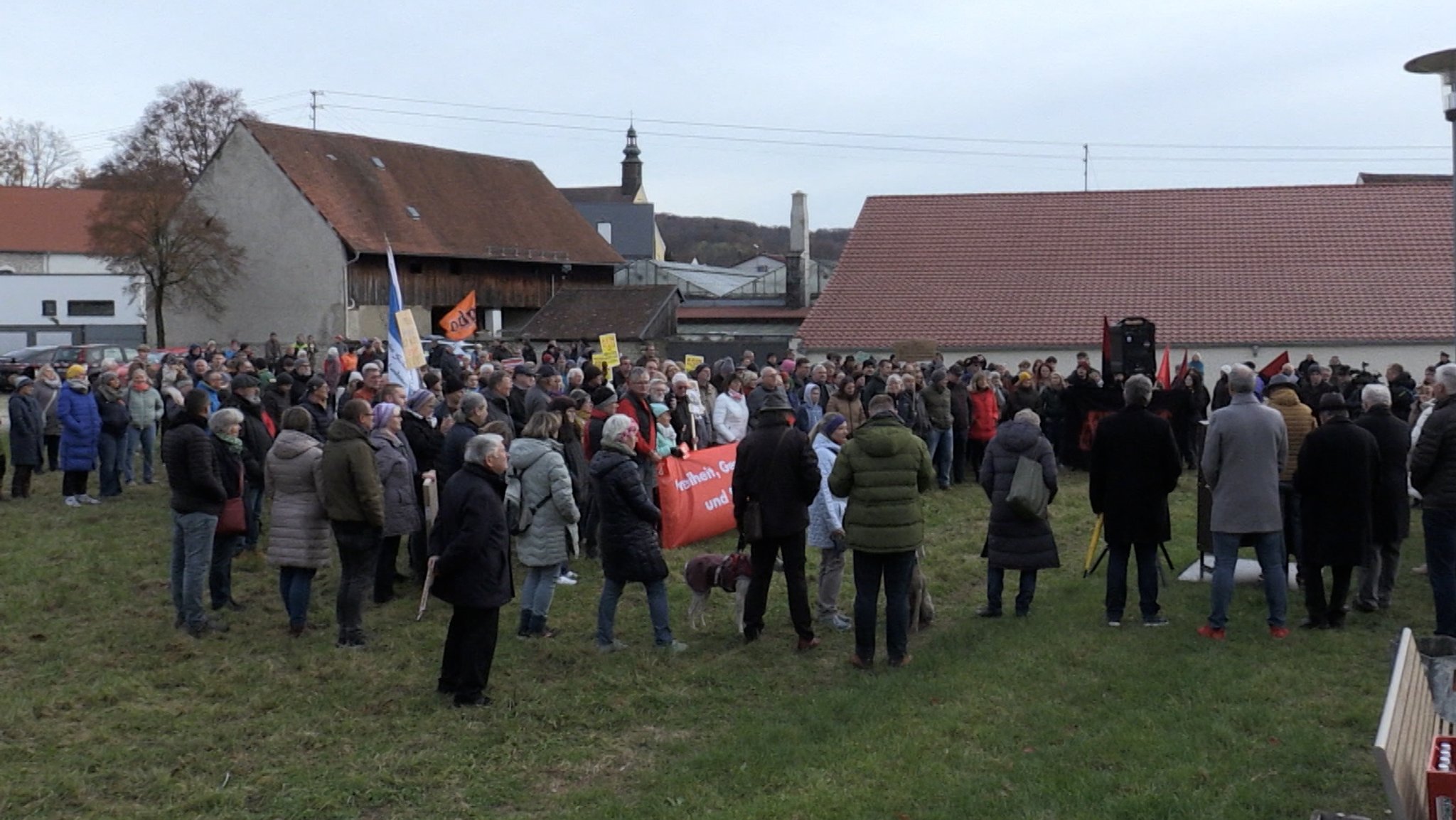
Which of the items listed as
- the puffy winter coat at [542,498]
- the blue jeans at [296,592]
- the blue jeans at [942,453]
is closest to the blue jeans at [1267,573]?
the puffy winter coat at [542,498]

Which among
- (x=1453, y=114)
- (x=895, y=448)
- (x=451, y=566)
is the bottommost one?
(x=451, y=566)

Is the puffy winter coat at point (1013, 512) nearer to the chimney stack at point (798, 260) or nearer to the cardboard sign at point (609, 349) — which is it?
the cardboard sign at point (609, 349)

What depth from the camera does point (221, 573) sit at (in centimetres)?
1112

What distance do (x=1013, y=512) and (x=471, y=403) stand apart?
4303 millimetres

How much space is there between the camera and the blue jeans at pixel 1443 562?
372 inches

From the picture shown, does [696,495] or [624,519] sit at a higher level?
[624,519]

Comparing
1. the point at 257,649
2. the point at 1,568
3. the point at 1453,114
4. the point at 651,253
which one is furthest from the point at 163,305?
the point at 651,253

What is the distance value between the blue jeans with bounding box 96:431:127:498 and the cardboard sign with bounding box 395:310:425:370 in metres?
4.73

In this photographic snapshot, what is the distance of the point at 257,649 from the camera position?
10.0 m

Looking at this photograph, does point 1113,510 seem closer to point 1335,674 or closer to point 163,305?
point 1335,674

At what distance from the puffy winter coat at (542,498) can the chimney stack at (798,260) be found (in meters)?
47.7

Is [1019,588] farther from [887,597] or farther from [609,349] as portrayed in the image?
[609,349]

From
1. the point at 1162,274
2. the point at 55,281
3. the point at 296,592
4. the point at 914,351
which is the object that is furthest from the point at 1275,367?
the point at 55,281

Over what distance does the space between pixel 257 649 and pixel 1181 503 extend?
1146 cm
